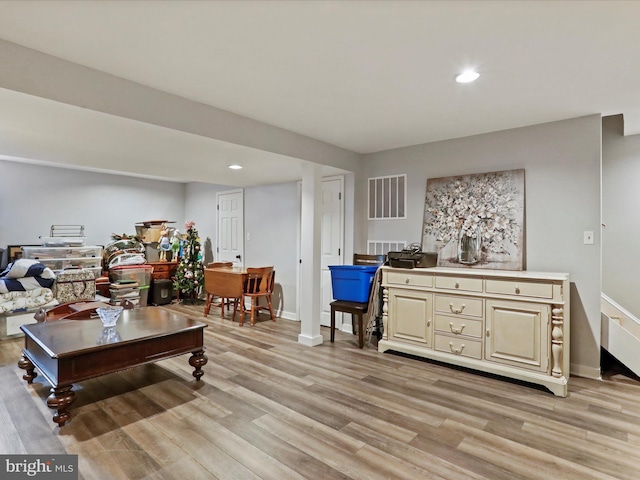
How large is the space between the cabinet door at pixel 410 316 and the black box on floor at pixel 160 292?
421 centimetres

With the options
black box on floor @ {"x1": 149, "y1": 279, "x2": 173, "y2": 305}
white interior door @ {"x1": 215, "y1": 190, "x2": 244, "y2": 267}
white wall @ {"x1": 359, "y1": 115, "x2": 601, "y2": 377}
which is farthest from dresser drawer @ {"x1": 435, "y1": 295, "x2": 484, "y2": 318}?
black box on floor @ {"x1": 149, "y1": 279, "x2": 173, "y2": 305}

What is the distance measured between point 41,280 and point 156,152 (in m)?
2.39

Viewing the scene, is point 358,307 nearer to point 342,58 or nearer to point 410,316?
point 410,316

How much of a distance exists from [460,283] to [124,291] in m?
4.95

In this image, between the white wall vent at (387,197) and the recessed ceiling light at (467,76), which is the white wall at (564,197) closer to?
the white wall vent at (387,197)

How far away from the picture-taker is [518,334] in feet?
9.57

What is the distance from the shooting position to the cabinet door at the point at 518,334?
9.24 ft

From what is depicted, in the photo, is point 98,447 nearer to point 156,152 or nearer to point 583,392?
point 156,152

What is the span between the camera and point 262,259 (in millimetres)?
5688

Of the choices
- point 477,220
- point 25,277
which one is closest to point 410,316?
point 477,220

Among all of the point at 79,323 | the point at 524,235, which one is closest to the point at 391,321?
the point at 524,235

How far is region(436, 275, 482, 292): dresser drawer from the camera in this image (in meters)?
3.14

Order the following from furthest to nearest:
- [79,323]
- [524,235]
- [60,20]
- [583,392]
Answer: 1. [524,235]
2. [79,323]
3. [583,392]
4. [60,20]

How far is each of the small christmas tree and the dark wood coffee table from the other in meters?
2.85
